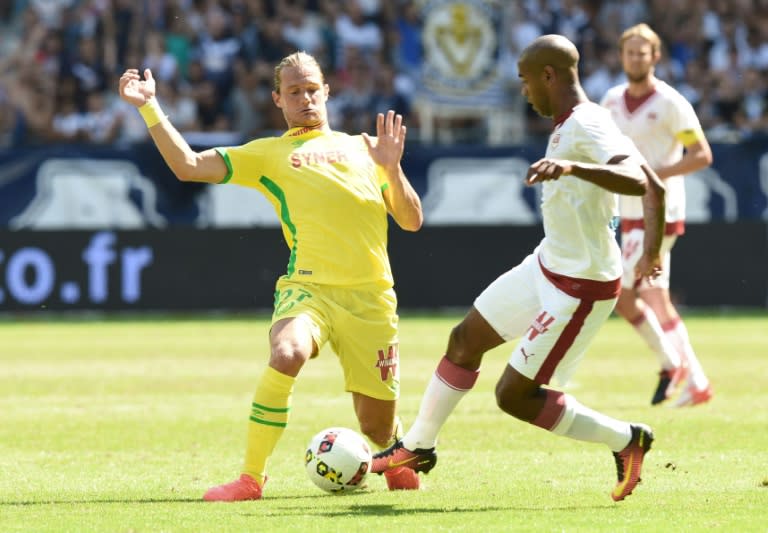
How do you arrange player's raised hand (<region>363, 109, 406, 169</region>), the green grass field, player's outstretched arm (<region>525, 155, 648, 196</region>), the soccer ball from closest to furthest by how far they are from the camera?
player's outstretched arm (<region>525, 155, 648, 196</region>), the green grass field, the soccer ball, player's raised hand (<region>363, 109, 406, 169</region>)

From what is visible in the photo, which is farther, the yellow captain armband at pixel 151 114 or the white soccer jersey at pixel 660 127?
the white soccer jersey at pixel 660 127

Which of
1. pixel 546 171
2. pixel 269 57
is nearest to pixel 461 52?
pixel 269 57

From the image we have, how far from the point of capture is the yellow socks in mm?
7270

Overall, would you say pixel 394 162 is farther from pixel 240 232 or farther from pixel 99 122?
pixel 99 122

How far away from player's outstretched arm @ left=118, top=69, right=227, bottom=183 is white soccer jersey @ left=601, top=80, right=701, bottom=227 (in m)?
4.83

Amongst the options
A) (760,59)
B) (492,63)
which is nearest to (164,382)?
(492,63)

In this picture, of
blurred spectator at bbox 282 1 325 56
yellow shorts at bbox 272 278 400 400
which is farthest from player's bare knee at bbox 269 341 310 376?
blurred spectator at bbox 282 1 325 56

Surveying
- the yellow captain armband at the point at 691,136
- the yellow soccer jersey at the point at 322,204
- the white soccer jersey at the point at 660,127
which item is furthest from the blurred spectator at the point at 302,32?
the yellow soccer jersey at the point at 322,204

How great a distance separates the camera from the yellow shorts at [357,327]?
771cm

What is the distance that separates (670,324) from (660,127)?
157cm

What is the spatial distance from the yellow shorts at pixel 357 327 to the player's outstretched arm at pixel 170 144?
0.74 m

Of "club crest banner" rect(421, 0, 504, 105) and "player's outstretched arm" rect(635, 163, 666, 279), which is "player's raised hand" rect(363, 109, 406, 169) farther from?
"club crest banner" rect(421, 0, 504, 105)

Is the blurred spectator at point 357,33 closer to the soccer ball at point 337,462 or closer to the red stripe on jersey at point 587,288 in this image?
the soccer ball at point 337,462

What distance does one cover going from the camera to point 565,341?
7125mm
